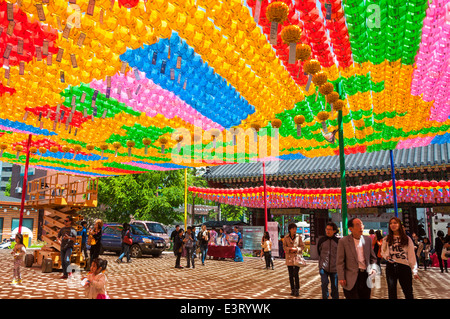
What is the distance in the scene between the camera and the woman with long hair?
5320mm

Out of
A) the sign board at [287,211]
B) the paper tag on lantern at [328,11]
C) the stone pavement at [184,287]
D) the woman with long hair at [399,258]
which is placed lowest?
the stone pavement at [184,287]

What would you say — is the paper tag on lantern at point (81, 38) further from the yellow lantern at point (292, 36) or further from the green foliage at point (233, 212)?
the green foliage at point (233, 212)

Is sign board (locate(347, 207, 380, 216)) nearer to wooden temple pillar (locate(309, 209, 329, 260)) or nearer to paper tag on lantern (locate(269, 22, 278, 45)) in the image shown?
wooden temple pillar (locate(309, 209, 329, 260))

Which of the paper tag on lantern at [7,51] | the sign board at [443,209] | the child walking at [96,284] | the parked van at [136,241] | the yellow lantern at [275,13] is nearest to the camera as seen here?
the child walking at [96,284]

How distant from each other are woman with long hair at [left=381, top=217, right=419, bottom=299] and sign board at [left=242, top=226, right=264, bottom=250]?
49.3 feet

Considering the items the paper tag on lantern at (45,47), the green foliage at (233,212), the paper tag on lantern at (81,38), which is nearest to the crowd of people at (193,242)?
the paper tag on lantern at (45,47)

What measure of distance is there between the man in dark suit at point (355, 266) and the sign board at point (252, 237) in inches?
597

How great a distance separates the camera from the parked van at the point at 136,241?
18.9 meters

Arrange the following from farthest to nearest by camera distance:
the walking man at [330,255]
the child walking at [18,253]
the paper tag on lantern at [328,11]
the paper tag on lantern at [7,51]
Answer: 1. the child walking at [18,253]
2. the walking man at [330,255]
3. the paper tag on lantern at [7,51]
4. the paper tag on lantern at [328,11]

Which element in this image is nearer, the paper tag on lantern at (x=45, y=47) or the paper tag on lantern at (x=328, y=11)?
the paper tag on lantern at (x=328, y=11)

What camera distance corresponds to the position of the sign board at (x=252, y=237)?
67.5 ft

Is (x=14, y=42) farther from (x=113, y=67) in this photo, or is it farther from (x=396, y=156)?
(x=396, y=156)

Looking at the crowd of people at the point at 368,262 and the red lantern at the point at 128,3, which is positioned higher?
the red lantern at the point at 128,3

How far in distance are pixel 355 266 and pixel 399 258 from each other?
0.71m
